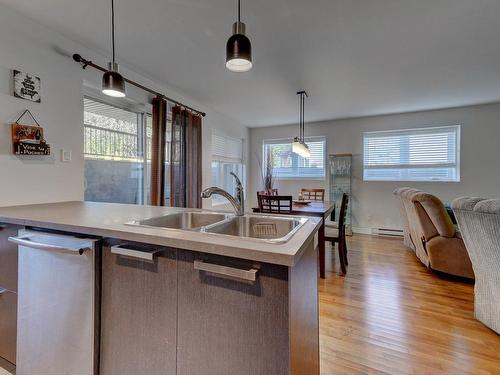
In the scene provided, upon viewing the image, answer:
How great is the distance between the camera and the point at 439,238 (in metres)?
2.67

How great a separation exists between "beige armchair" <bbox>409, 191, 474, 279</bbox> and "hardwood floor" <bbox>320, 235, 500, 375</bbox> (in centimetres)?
17

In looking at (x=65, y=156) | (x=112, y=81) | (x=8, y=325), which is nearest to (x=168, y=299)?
(x=8, y=325)

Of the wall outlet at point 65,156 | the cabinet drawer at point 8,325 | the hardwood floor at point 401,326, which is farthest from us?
the wall outlet at point 65,156

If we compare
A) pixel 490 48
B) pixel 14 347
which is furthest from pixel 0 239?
pixel 490 48

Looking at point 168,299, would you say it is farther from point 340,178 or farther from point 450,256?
point 340,178

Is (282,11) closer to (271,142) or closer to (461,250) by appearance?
(461,250)

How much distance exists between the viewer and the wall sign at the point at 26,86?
1.83m

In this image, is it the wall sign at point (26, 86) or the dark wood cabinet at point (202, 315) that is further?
the wall sign at point (26, 86)

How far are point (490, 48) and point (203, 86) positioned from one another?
9.84 ft

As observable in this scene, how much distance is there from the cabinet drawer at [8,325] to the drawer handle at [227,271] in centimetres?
121

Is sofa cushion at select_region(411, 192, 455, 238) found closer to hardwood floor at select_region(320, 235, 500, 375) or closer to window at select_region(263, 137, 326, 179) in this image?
hardwood floor at select_region(320, 235, 500, 375)

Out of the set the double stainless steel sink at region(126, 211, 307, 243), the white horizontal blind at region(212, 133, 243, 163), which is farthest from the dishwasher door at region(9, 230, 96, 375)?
the white horizontal blind at region(212, 133, 243, 163)

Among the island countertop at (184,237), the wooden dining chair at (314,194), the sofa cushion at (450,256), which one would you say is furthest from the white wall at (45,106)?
the sofa cushion at (450,256)

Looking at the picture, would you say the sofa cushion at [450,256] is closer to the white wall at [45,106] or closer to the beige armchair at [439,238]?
the beige armchair at [439,238]
